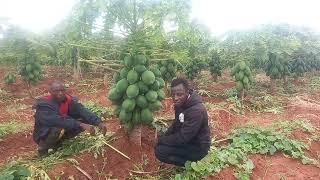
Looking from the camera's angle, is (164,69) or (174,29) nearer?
(174,29)

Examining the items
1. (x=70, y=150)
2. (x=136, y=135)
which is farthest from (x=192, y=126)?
(x=70, y=150)

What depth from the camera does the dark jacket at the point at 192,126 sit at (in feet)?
17.5

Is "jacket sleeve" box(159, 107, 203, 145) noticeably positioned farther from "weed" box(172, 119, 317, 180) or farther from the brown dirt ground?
the brown dirt ground

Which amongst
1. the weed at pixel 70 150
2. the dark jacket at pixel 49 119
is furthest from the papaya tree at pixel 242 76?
the dark jacket at pixel 49 119

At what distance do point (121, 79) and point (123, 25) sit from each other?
75 cm

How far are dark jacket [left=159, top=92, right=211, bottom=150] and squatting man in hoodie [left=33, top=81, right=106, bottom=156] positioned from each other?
1.11 meters

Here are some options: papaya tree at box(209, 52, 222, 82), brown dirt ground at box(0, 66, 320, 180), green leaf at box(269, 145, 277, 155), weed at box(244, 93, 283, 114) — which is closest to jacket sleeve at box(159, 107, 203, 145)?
brown dirt ground at box(0, 66, 320, 180)

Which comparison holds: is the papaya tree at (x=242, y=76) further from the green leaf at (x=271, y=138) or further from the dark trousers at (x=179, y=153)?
the dark trousers at (x=179, y=153)

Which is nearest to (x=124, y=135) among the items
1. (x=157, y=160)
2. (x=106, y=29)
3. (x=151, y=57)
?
(x=157, y=160)

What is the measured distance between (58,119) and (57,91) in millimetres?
395

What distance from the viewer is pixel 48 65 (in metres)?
25.0

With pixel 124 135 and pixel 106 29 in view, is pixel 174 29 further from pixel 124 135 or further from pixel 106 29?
pixel 124 135

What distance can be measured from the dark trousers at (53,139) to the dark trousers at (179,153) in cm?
133

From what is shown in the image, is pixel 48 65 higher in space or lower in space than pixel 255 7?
Answer: lower
